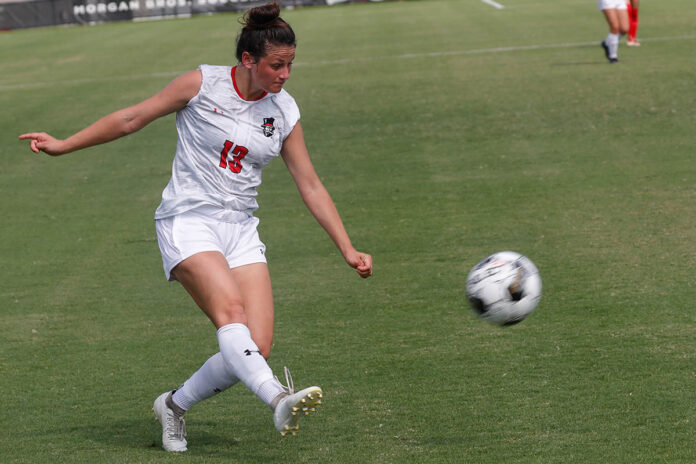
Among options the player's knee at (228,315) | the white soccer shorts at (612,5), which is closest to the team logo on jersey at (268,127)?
the player's knee at (228,315)

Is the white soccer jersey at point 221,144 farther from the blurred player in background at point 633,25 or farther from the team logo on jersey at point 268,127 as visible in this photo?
the blurred player in background at point 633,25

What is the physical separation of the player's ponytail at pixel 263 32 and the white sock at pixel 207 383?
4.89 ft

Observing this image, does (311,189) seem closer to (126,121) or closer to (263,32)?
(263,32)

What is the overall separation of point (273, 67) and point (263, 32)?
17 centimetres

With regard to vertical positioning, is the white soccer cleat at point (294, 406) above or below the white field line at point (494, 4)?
above

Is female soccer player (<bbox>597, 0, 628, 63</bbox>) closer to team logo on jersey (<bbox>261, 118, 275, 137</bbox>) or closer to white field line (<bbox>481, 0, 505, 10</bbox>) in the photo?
white field line (<bbox>481, 0, 505, 10</bbox>)

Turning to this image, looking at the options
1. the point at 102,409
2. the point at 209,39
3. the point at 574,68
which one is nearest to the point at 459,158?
the point at 574,68

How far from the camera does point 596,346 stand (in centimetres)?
623

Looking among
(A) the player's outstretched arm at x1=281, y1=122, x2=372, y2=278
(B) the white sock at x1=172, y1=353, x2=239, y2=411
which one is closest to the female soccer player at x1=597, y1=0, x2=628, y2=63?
(A) the player's outstretched arm at x1=281, y1=122, x2=372, y2=278

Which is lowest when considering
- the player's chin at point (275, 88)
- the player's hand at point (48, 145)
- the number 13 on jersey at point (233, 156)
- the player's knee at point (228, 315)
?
the player's knee at point (228, 315)

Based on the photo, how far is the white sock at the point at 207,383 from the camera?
4824 millimetres

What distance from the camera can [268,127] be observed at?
5012 mm

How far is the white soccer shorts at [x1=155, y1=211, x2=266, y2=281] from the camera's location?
484cm

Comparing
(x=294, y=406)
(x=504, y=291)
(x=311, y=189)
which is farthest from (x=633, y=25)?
(x=294, y=406)
